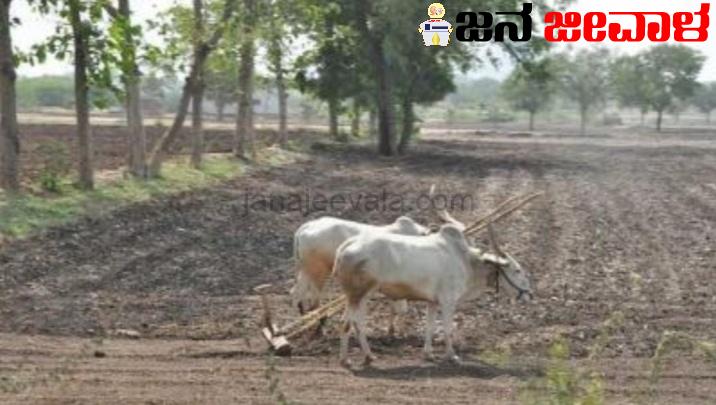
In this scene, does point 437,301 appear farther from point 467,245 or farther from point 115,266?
point 115,266

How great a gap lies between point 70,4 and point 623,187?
16.0 m

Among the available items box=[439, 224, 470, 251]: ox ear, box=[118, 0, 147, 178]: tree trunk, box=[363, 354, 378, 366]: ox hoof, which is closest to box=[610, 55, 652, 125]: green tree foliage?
box=[118, 0, 147, 178]: tree trunk

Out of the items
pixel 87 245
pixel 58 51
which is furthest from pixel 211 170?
pixel 87 245

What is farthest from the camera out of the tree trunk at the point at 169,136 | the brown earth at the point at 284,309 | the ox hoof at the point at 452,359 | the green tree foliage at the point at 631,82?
the green tree foliage at the point at 631,82

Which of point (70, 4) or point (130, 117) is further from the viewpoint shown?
point (130, 117)

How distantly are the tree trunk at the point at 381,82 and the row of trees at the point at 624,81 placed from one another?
3035 centimetres

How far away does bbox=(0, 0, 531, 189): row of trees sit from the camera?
21250 mm

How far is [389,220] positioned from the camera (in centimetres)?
2223

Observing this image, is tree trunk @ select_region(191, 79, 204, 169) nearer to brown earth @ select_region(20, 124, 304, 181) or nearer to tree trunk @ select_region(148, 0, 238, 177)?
tree trunk @ select_region(148, 0, 238, 177)

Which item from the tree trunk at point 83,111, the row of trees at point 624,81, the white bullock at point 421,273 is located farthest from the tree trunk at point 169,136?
the row of trees at point 624,81

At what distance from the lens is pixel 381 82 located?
43.8 metres

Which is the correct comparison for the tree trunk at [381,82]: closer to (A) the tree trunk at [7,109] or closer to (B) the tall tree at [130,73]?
(B) the tall tree at [130,73]

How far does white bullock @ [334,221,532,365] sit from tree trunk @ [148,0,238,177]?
1592 centimetres

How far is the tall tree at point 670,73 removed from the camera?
83.7m
